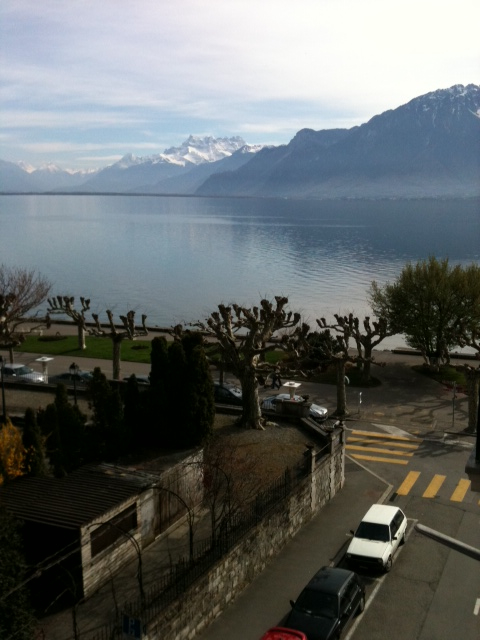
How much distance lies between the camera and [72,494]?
1983 cm

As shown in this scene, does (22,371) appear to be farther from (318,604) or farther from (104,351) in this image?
(318,604)

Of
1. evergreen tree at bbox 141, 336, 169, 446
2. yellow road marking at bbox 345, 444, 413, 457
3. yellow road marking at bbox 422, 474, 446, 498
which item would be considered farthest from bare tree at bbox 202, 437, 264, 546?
yellow road marking at bbox 345, 444, 413, 457

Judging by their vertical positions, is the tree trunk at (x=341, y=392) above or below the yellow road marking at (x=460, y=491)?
above

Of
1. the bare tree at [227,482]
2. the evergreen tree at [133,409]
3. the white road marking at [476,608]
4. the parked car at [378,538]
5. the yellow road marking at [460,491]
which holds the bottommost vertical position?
the yellow road marking at [460,491]

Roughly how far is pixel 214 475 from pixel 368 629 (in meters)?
7.32

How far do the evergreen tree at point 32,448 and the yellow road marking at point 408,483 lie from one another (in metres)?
15.5

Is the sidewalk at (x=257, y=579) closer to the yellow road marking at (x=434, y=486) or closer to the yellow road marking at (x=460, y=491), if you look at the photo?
the yellow road marking at (x=434, y=486)

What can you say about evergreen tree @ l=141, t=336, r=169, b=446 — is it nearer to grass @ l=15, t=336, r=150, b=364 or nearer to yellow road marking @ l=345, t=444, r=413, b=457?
yellow road marking @ l=345, t=444, r=413, b=457

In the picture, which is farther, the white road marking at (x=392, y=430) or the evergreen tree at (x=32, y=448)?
the white road marking at (x=392, y=430)

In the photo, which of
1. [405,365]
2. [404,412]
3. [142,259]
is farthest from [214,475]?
[142,259]

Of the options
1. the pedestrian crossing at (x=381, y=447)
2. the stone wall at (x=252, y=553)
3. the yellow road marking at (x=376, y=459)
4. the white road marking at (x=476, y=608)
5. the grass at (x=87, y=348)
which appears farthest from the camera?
the grass at (x=87, y=348)

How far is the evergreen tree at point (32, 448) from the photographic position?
21.4 metres

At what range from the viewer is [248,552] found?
69.5ft

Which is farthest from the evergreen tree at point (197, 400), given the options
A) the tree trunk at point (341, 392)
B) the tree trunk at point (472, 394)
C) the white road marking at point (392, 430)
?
the tree trunk at point (472, 394)
